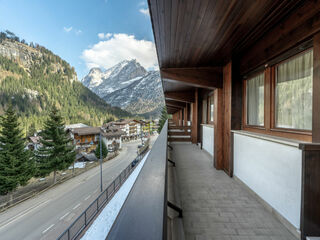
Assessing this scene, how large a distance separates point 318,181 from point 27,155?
65.6 feet

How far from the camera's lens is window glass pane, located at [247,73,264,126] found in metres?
2.55

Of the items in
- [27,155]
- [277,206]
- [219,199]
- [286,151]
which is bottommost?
[27,155]

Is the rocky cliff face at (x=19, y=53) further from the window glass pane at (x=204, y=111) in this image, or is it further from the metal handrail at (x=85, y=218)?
the window glass pane at (x=204, y=111)

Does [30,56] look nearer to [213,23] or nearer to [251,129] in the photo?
[213,23]

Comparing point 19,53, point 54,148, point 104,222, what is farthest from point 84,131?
point 19,53

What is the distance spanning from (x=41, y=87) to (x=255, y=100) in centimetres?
11765

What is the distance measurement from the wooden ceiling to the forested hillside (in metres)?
69.9

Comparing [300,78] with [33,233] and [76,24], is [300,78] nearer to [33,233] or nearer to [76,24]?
[33,233]

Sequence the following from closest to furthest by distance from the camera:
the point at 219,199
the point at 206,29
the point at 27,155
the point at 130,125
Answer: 1. the point at 206,29
2. the point at 219,199
3. the point at 27,155
4. the point at 130,125

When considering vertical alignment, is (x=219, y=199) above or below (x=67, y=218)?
above

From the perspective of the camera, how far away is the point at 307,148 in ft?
4.74

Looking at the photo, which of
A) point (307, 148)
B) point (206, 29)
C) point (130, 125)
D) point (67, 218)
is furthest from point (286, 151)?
point (130, 125)

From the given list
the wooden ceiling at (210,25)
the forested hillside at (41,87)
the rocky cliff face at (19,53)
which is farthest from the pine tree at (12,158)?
the rocky cliff face at (19,53)

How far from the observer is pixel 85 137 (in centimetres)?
3494
